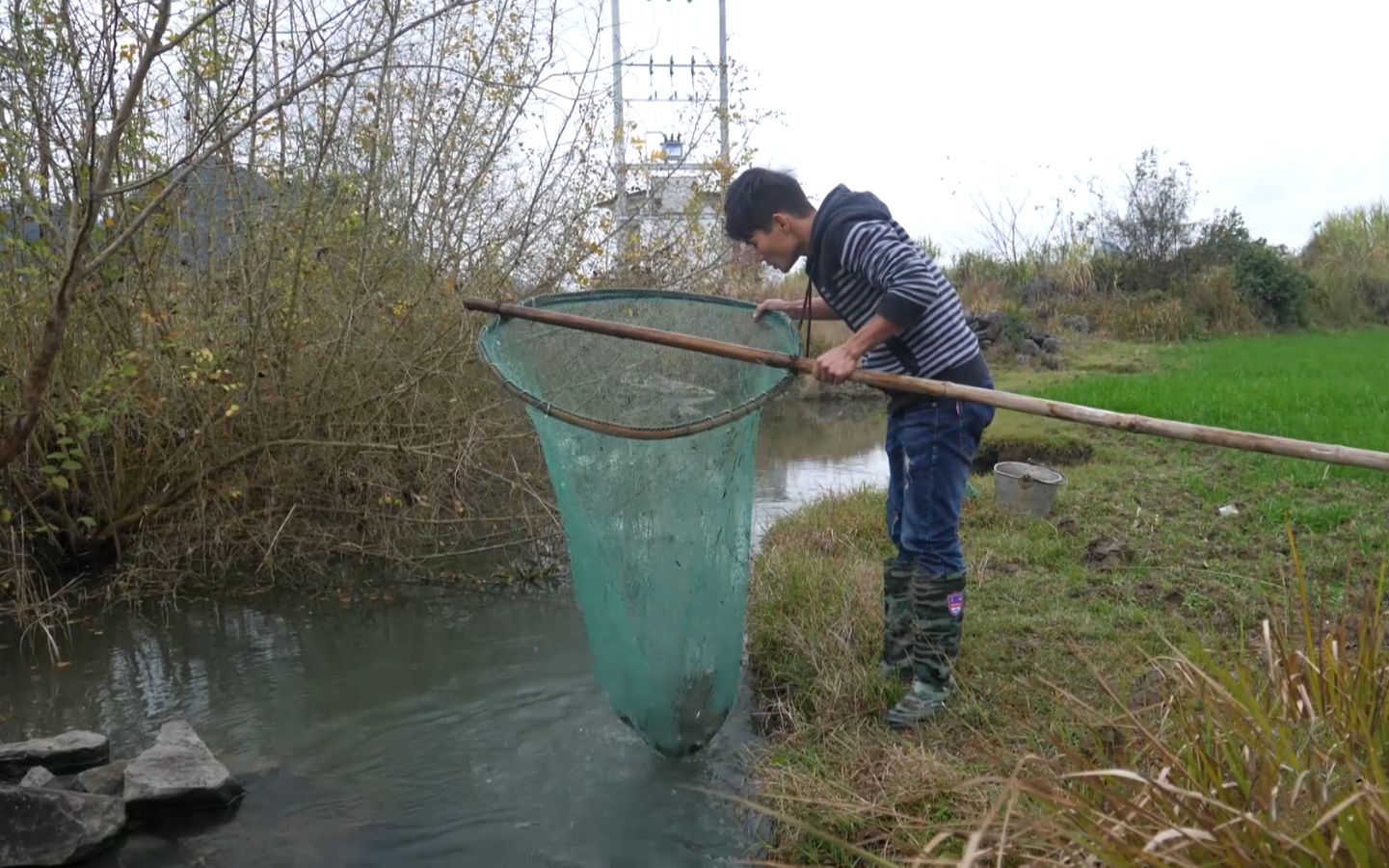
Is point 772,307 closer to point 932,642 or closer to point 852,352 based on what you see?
point 852,352

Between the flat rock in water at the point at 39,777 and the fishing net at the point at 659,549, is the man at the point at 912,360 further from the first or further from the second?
the flat rock in water at the point at 39,777

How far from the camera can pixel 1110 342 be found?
1681cm

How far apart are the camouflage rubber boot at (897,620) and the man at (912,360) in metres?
0.05

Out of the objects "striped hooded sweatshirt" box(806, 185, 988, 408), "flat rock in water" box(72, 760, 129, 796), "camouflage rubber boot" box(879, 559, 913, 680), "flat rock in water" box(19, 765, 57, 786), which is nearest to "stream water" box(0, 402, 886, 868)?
"flat rock in water" box(72, 760, 129, 796)

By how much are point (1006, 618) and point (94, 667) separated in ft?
11.5

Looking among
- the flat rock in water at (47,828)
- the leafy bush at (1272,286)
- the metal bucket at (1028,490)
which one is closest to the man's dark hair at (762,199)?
the flat rock in water at (47,828)

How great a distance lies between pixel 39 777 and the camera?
3.09 metres

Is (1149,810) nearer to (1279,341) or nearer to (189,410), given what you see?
(189,410)

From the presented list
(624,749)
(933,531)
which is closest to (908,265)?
(933,531)

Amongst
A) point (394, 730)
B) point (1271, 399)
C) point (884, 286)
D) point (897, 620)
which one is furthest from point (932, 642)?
point (1271, 399)

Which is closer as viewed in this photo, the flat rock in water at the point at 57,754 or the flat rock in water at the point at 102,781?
the flat rock in water at the point at 102,781

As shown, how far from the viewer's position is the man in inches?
117

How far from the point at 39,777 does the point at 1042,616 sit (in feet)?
10.6

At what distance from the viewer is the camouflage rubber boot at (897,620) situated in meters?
3.28
